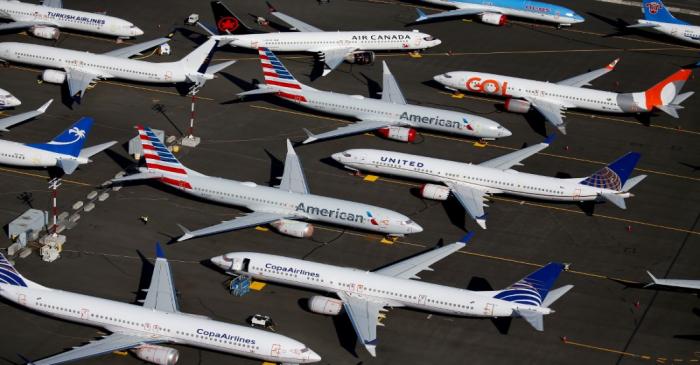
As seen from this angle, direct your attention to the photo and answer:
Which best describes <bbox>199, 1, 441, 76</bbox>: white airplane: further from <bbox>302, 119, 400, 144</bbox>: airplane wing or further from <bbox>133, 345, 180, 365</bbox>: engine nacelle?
<bbox>133, 345, 180, 365</bbox>: engine nacelle

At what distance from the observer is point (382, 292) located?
10038cm

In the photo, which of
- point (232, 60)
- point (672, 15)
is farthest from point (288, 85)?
point (672, 15)

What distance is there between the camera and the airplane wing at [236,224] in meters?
109

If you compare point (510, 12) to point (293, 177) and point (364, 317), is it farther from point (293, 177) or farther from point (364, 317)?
point (364, 317)

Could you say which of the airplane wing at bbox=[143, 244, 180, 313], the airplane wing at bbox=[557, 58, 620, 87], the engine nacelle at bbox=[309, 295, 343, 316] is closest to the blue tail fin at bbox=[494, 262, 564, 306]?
the engine nacelle at bbox=[309, 295, 343, 316]

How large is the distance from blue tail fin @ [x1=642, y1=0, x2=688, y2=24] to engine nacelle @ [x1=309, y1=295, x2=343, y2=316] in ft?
282

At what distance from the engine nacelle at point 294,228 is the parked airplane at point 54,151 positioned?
24056mm

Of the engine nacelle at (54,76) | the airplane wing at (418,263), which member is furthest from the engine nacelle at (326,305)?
the engine nacelle at (54,76)

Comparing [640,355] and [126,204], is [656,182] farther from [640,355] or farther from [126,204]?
[126,204]

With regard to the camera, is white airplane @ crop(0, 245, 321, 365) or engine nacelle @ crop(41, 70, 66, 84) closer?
white airplane @ crop(0, 245, 321, 365)

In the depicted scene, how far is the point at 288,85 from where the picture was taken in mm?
136000

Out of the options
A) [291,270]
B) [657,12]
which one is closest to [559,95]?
[657,12]

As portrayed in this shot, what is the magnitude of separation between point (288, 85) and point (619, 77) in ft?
157

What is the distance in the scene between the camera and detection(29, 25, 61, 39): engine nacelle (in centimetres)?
15288
